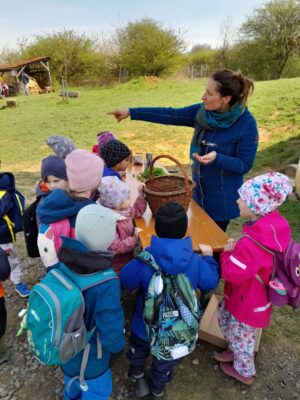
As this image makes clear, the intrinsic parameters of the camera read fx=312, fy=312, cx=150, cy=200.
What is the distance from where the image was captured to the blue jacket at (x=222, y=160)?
2471mm

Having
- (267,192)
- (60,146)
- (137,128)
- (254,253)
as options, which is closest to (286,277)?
(254,253)

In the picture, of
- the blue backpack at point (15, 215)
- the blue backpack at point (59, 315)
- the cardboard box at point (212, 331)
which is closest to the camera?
the blue backpack at point (59, 315)

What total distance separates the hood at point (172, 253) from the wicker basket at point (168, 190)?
70 cm

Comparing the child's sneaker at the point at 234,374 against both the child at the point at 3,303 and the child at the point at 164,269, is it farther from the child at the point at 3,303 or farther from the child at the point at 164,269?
the child at the point at 3,303

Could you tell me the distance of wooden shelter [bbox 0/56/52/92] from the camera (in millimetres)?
25625

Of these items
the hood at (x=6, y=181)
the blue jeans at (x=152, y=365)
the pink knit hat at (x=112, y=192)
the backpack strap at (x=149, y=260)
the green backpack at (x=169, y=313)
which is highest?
the pink knit hat at (x=112, y=192)

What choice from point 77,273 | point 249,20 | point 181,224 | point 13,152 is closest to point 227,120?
point 181,224

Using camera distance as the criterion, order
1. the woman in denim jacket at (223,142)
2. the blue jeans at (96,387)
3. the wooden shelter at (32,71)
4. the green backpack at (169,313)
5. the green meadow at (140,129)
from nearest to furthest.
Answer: the green backpack at (169,313), the blue jeans at (96,387), the woman in denim jacket at (223,142), the green meadow at (140,129), the wooden shelter at (32,71)

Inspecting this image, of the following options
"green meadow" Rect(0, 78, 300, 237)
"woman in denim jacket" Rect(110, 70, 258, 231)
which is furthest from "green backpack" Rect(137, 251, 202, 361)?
"green meadow" Rect(0, 78, 300, 237)

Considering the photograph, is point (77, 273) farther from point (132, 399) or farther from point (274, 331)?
point (274, 331)

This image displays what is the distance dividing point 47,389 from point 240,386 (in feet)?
4.70

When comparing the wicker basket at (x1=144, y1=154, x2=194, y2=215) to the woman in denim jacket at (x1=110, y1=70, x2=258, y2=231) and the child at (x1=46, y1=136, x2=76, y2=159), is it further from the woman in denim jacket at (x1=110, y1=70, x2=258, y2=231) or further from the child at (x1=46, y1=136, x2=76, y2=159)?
the child at (x1=46, y1=136, x2=76, y2=159)

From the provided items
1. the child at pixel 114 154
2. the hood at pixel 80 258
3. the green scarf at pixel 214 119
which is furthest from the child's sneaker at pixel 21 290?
the green scarf at pixel 214 119

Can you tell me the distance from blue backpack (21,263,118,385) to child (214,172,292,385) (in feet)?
2.59
